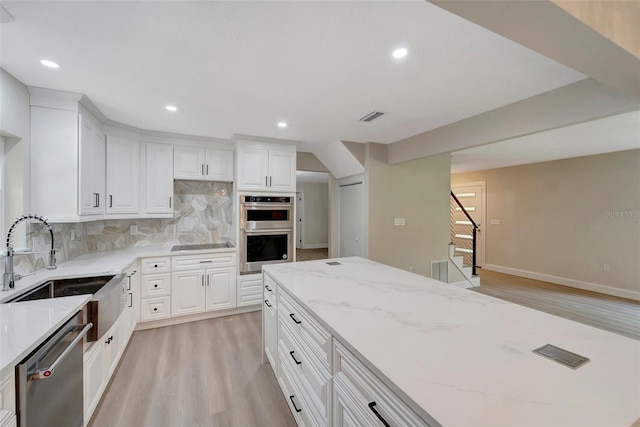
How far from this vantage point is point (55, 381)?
1.25m

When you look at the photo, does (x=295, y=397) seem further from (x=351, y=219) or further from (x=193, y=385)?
(x=351, y=219)

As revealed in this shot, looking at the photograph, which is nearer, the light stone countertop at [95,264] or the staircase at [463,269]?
the light stone countertop at [95,264]

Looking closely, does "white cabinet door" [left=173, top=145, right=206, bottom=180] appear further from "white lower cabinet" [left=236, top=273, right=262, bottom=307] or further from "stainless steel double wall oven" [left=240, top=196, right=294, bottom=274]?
"white lower cabinet" [left=236, top=273, right=262, bottom=307]

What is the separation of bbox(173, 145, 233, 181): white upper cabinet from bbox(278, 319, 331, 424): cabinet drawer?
101 inches

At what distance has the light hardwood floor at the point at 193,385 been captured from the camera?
175 cm

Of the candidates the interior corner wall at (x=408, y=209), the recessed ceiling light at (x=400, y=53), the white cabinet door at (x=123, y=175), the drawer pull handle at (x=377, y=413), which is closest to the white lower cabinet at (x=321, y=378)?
the drawer pull handle at (x=377, y=413)

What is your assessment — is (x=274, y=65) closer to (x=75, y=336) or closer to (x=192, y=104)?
(x=192, y=104)

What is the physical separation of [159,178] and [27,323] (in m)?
2.40

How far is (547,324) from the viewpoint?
111cm

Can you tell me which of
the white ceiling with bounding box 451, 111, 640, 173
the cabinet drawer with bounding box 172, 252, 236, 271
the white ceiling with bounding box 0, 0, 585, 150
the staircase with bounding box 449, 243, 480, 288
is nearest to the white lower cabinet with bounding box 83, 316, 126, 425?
the cabinet drawer with bounding box 172, 252, 236, 271

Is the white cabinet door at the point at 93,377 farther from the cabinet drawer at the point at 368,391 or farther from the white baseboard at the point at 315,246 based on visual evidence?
the white baseboard at the point at 315,246

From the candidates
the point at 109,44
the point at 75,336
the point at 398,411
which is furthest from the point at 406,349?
the point at 109,44

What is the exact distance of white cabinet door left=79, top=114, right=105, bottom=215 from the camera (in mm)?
2322

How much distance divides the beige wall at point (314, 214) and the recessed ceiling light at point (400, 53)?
22.5 feet
